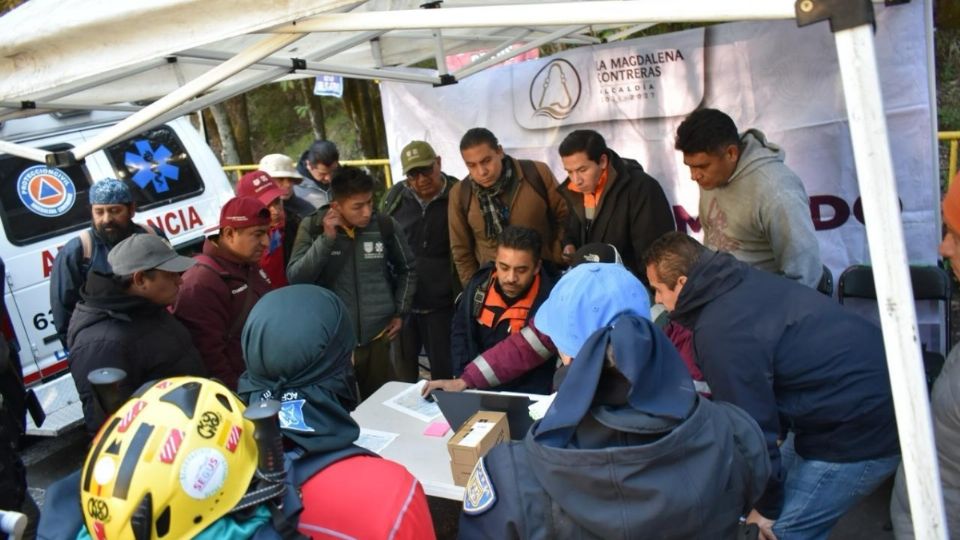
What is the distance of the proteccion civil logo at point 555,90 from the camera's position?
16.9ft

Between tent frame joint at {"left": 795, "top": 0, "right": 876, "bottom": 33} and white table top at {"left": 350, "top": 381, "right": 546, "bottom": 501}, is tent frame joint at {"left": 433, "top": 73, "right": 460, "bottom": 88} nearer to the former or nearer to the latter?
white table top at {"left": 350, "top": 381, "right": 546, "bottom": 501}

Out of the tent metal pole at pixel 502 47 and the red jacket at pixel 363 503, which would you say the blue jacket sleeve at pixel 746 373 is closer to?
the red jacket at pixel 363 503

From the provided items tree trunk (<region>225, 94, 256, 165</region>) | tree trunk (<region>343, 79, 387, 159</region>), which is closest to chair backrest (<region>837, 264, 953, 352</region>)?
tree trunk (<region>343, 79, 387, 159</region>)

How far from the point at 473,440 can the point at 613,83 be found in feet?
10.7

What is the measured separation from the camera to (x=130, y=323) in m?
2.86

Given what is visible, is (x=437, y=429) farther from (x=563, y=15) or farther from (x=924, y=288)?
(x=924, y=288)

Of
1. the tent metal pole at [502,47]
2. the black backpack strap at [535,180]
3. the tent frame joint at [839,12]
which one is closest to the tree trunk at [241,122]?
the tent metal pole at [502,47]

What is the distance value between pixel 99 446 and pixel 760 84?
4.18 metres

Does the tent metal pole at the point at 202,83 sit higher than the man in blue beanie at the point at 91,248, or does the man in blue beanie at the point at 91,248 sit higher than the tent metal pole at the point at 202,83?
the tent metal pole at the point at 202,83

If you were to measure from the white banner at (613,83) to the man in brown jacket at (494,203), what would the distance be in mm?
812

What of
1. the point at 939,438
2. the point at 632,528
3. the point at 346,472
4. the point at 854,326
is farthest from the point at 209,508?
the point at 854,326

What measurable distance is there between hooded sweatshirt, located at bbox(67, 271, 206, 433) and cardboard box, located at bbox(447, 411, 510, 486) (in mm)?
1254

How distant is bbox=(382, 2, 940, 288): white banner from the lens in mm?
3811

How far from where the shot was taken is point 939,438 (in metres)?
1.92
